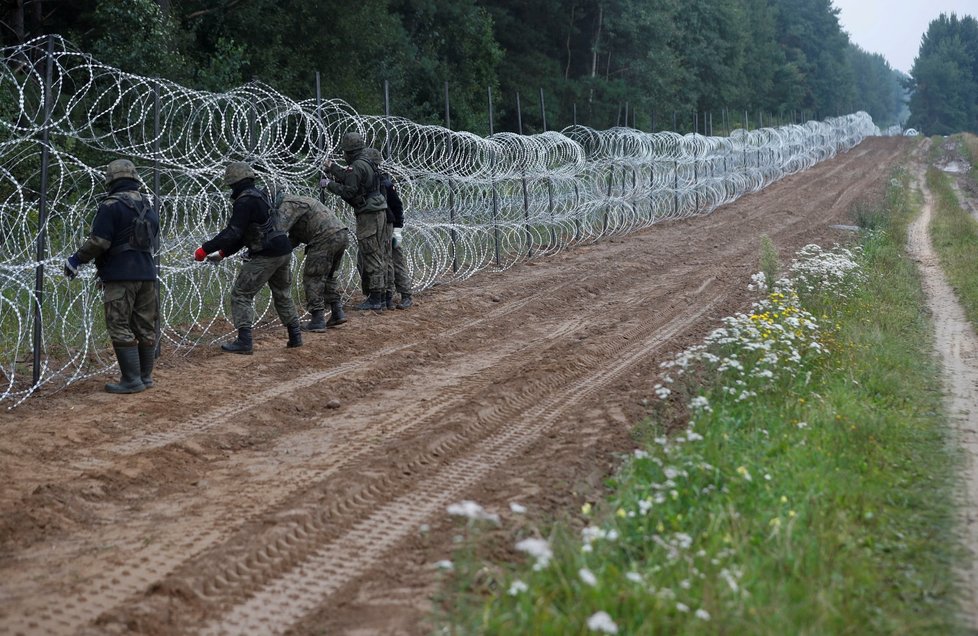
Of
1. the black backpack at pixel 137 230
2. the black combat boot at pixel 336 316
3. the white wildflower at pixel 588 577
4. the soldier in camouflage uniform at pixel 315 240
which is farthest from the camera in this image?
the black combat boot at pixel 336 316

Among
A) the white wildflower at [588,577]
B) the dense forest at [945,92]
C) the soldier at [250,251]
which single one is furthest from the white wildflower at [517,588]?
the dense forest at [945,92]

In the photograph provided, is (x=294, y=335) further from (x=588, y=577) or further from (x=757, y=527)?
(x=588, y=577)

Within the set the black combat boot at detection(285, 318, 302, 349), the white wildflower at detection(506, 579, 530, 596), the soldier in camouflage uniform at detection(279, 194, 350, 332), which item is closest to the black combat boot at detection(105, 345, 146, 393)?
the black combat boot at detection(285, 318, 302, 349)

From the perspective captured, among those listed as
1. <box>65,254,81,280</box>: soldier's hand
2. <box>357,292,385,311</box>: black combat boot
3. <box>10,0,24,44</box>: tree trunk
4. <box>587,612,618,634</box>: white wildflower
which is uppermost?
<box>10,0,24,44</box>: tree trunk

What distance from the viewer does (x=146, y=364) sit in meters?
8.55

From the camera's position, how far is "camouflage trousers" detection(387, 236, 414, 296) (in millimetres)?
12547

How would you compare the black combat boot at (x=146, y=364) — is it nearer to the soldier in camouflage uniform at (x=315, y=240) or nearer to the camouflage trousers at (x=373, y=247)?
the soldier in camouflage uniform at (x=315, y=240)

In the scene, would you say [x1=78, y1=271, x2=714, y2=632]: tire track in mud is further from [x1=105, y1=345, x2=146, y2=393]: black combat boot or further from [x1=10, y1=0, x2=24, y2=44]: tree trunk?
[x1=10, y1=0, x2=24, y2=44]: tree trunk

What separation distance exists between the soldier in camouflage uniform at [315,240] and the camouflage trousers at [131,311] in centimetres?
239

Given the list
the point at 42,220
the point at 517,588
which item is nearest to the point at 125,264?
the point at 42,220

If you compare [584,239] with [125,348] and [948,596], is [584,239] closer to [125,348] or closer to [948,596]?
[125,348]

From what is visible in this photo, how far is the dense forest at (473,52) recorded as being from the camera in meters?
21.6

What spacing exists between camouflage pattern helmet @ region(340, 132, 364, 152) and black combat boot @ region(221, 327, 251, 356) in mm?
2860

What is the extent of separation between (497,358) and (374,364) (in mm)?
1151
